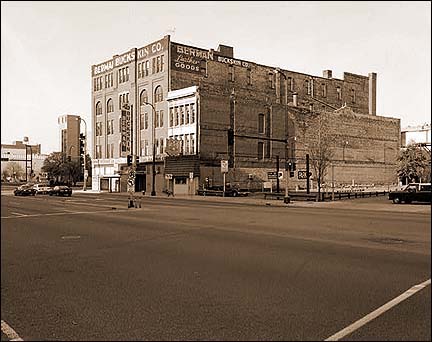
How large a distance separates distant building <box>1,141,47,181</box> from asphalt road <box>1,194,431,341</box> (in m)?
0.28

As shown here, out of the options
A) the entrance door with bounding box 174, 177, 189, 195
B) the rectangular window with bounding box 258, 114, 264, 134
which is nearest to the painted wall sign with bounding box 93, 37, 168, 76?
the rectangular window with bounding box 258, 114, 264, 134

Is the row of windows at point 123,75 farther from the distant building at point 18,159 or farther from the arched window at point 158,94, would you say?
the distant building at point 18,159

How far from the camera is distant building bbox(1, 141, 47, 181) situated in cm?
329

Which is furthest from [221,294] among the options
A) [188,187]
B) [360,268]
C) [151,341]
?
[188,187]

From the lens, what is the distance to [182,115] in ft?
179

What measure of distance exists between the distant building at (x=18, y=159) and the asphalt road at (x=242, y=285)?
0.90 ft

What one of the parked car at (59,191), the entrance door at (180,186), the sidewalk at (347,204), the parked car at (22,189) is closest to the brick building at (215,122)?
the entrance door at (180,186)

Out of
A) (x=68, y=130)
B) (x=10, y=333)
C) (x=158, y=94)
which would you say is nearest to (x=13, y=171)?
(x=10, y=333)

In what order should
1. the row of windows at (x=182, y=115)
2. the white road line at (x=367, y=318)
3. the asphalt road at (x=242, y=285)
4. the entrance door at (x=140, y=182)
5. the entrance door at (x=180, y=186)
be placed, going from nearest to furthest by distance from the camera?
the white road line at (x=367, y=318) → the asphalt road at (x=242, y=285) → the entrance door at (x=180, y=186) → the row of windows at (x=182, y=115) → the entrance door at (x=140, y=182)

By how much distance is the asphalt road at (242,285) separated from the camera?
4.09 m

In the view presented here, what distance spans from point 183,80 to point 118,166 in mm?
15920

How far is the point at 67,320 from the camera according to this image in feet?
16.9

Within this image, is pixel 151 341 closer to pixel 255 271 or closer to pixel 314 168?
pixel 255 271

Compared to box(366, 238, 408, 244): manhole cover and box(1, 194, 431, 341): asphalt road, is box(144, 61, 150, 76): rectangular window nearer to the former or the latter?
box(1, 194, 431, 341): asphalt road
